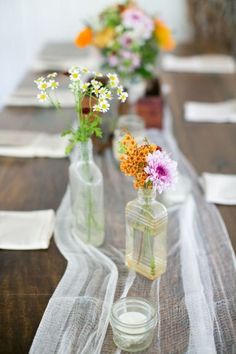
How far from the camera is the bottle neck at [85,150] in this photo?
131cm

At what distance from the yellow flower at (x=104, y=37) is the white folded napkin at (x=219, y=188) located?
2.26 ft

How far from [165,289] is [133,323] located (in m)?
0.18

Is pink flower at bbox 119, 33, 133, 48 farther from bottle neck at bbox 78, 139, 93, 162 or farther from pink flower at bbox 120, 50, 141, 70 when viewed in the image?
bottle neck at bbox 78, 139, 93, 162

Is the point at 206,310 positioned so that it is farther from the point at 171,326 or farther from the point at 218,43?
the point at 218,43

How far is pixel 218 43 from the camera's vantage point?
3.27m

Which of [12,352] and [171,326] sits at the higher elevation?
[171,326]

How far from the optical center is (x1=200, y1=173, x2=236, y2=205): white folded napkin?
5.16ft

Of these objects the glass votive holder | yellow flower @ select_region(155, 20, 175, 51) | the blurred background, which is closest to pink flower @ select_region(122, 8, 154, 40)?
yellow flower @ select_region(155, 20, 175, 51)

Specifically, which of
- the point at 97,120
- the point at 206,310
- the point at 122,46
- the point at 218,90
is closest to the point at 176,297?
the point at 206,310

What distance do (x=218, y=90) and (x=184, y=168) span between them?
823 millimetres

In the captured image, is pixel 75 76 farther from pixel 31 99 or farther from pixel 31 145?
pixel 31 99

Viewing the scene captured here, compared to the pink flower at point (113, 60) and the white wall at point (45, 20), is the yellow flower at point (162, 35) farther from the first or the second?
the white wall at point (45, 20)

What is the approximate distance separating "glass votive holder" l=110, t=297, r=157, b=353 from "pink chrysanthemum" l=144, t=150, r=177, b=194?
→ 0.81ft

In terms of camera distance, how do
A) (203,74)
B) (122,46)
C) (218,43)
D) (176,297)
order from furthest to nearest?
(218,43) → (203,74) → (122,46) → (176,297)
